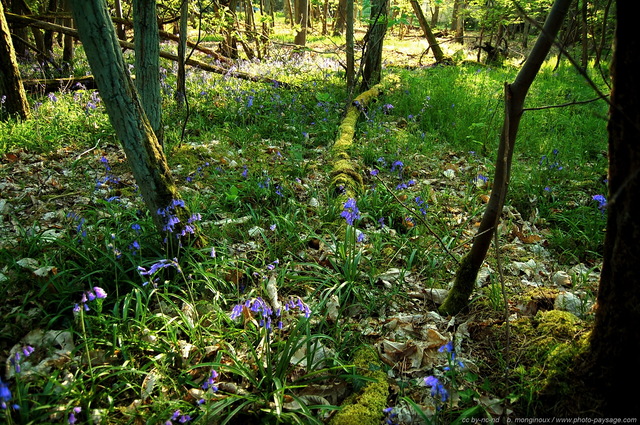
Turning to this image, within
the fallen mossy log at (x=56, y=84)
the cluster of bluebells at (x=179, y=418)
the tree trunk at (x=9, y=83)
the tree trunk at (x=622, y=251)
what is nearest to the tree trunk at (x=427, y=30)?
the fallen mossy log at (x=56, y=84)

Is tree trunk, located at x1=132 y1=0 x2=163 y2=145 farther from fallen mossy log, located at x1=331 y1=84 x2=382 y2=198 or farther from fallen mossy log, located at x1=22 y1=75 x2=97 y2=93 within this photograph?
fallen mossy log, located at x1=22 y1=75 x2=97 y2=93

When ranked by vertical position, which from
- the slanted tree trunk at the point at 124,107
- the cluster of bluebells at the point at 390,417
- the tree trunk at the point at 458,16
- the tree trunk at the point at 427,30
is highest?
the tree trunk at the point at 458,16

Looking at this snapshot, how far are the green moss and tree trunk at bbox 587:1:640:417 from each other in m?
0.90

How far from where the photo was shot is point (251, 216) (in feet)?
11.4

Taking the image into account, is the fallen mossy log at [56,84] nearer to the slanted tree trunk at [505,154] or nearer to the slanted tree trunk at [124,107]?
the slanted tree trunk at [124,107]

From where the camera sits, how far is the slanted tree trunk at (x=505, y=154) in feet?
5.61

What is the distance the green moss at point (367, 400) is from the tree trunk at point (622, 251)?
90 centimetres

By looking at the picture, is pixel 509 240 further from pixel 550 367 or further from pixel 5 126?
pixel 5 126

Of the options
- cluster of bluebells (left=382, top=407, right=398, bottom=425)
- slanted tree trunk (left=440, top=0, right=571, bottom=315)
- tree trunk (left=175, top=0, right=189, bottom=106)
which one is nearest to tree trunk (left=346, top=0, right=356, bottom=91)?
tree trunk (left=175, top=0, right=189, bottom=106)

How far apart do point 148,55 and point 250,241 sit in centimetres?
215

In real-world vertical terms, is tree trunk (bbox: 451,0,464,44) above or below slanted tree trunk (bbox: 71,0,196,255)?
above

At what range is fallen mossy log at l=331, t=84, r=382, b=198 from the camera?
3.85 metres

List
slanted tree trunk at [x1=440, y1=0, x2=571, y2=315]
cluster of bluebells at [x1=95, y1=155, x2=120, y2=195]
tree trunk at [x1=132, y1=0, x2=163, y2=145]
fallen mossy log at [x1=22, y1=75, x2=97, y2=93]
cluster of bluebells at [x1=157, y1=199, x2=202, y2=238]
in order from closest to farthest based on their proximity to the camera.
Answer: slanted tree trunk at [x1=440, y1=0, x2=571, y2=315], cluster of bluebells at [x1=157, y1=199, x2=202, y2=238], tree trunk at [x1=132, y1=0, x2=163, y2=145], cluster of bluebells at [x1=95, y1=155, x2=120, y2=195], fallen mossy log at [x1=22, y1=75, x2=97, y2=93]

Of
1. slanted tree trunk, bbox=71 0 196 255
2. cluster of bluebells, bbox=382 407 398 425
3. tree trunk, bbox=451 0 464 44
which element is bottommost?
cluster of bluebells, bbox=382 407 398 425
